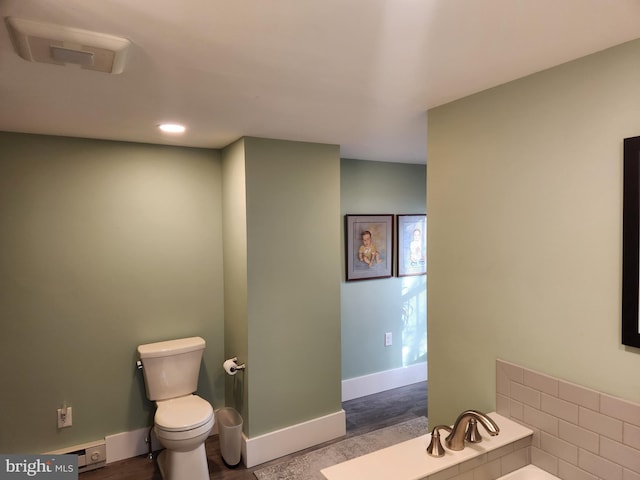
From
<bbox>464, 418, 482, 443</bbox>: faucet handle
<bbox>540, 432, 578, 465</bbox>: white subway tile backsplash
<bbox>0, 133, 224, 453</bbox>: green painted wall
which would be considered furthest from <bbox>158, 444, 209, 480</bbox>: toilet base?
<bbox>540, 432, 578, 465</bbox>: white subway tile backsplash

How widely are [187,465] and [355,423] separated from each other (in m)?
1.41

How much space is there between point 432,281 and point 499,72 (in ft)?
3.43

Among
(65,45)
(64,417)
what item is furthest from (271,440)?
(65,45)

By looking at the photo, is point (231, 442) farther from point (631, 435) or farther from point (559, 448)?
point (631, 435)

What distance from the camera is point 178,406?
2.67 meters

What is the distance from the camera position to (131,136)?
268 centimetres

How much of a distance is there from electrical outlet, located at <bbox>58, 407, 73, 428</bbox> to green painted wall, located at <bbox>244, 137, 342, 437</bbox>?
1197 millimetres

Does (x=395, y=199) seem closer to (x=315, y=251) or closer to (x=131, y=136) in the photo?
(x=315, y=251)

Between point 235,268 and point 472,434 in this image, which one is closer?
point 472,434

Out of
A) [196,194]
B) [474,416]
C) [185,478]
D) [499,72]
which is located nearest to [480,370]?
[474,416]

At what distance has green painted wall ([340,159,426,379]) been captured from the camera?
12.3 ft

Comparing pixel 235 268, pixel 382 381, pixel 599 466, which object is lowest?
pixel 382 381

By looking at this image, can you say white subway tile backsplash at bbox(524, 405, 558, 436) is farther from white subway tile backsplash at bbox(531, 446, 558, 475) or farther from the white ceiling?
the white ceiling

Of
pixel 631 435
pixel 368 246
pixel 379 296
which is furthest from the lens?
pixel 379 296
